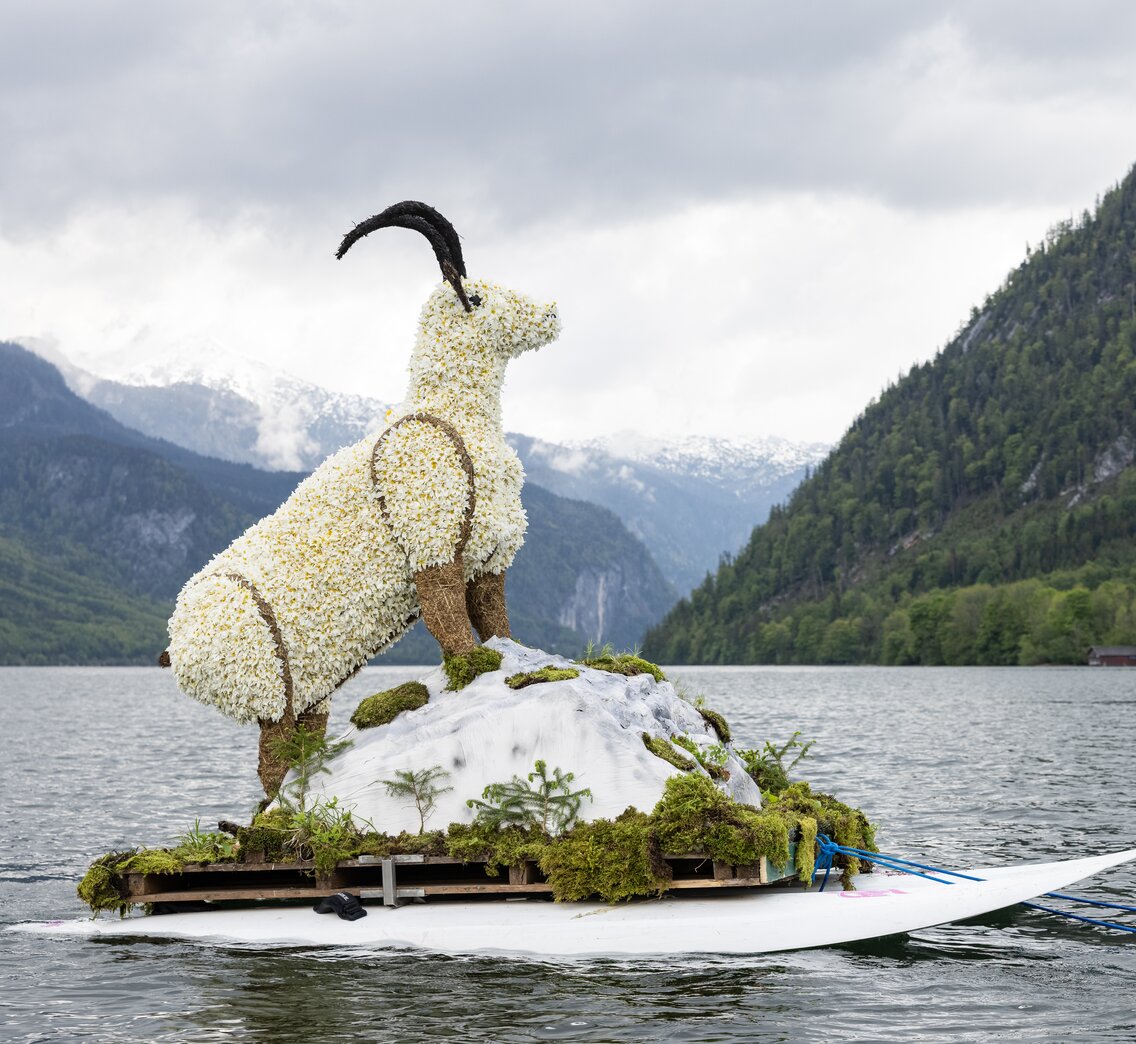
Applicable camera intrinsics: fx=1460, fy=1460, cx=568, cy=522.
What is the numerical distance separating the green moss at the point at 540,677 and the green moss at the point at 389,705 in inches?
38.4

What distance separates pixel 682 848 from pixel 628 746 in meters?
1.18

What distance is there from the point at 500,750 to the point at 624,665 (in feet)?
7.64

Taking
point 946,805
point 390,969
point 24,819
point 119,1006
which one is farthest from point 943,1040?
point 24,819

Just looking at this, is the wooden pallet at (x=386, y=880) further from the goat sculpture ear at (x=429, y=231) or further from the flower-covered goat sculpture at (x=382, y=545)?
the goat sculpture ear at (x=429, y=231)

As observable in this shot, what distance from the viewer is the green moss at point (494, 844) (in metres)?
13.5

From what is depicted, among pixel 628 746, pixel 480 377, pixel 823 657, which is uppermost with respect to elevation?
pixel 823 657

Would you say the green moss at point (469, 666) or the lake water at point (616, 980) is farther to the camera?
the green moss at point (469, 666)

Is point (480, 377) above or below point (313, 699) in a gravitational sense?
above

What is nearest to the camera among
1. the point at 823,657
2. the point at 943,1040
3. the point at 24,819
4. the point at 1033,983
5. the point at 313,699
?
the point at 943,1040

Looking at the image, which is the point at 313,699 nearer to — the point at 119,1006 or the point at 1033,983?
the point at 119,1006

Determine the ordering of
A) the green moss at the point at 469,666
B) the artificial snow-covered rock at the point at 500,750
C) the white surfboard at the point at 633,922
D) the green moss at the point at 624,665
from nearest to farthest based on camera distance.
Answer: the white surfboard at the point at 633,922, the artificial snow-covered rock at the point at 500,750, the green moss at the point at 469,666, the green moss at the point at 624,665

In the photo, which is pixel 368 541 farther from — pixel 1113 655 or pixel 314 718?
pixel 1113 655

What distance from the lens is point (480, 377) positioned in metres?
15.2

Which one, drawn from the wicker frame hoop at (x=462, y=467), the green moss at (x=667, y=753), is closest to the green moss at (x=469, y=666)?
the wicker frame hoop at (x=462, y=467)
